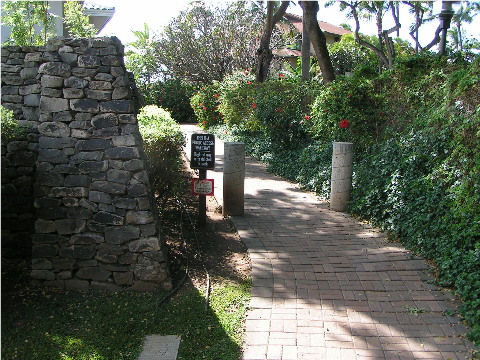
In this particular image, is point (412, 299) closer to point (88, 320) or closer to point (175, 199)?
point (88, 320)

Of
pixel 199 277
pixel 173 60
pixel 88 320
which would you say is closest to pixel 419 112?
pixel 199 277

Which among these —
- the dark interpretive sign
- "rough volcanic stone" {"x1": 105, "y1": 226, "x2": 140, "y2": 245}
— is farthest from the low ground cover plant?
"rough volcanic stone" {"x1": 105, "y1": 226, "x2": 140, "y2": 245}

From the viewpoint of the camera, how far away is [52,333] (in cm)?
440

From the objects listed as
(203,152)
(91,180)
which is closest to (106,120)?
(91,180)

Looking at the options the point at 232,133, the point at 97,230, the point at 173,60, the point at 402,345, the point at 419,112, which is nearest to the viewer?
the point at 402,345

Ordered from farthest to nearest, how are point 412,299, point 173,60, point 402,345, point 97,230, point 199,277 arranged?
point 173,60 → point 199,277 → point 97,230 → point 412,299 → point 402,345

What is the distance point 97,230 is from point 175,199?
3009mm

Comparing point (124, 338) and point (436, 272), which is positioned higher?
→ point (436, 272)

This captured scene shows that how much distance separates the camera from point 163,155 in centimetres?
736

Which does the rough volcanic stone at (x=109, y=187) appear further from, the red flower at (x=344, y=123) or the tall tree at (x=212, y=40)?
the tall tree at (x=212, y=40)

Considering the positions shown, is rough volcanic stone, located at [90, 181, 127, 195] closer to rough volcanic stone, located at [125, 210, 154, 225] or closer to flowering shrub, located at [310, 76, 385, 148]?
rough volcanic stone, located at [125, 210, 154, 225]

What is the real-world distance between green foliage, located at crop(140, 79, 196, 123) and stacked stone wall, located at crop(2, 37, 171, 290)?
19442mm

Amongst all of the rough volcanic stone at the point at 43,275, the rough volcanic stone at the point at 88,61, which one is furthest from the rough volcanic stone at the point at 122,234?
the rough volcanic stone at the point at 88,61

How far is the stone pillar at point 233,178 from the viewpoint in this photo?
7.64m
